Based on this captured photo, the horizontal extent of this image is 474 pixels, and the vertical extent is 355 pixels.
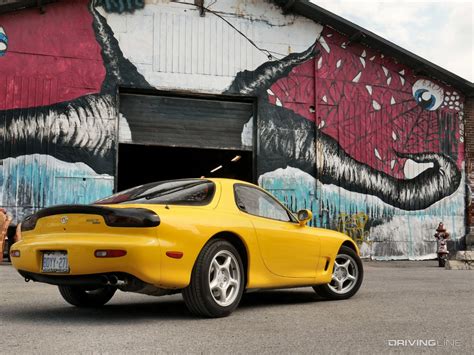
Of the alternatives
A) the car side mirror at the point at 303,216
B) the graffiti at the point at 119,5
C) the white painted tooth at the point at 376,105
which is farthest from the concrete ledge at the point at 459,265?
the graffiti at the point at 119,5

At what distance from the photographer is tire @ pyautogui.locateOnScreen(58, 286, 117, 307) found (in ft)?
22.1

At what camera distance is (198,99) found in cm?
1853

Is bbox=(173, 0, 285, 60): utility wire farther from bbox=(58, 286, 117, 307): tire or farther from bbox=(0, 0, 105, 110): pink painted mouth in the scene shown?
bbox=(58, 286, 117, 307): tire

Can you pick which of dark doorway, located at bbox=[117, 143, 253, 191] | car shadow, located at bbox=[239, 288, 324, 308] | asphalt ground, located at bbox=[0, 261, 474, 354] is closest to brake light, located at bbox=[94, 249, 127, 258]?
asphalt ground, located at bbox=[0, 261, 474, 354]

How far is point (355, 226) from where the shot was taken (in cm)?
1931

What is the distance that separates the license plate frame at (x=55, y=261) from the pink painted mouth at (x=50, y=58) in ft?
39.9

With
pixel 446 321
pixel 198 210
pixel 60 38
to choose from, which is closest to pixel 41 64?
pixel 60 38

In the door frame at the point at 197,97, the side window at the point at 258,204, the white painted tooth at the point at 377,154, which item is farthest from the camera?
the white painted tooth at the point at 377,154

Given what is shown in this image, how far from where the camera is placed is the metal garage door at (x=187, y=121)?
706 inches

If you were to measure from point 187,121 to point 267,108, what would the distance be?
2.43 m

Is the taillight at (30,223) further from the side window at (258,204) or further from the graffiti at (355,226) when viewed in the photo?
the graffiti at (355,226)

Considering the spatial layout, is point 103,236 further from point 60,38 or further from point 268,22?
point 268,22

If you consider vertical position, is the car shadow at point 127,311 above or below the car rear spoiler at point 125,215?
below

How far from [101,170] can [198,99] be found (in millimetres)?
3449
